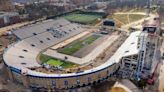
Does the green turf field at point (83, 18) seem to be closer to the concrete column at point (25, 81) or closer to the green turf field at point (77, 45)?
the green turf field at point (77, 45)

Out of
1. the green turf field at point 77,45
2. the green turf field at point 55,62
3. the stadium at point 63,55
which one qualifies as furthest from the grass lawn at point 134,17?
the green turf field at point 55,62

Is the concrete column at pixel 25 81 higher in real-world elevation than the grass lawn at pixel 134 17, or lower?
lower

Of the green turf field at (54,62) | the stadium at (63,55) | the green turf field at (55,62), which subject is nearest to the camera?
the stadium at (63,55)

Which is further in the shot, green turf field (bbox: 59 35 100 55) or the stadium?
green turf field (bbox: 59 35 100 55)

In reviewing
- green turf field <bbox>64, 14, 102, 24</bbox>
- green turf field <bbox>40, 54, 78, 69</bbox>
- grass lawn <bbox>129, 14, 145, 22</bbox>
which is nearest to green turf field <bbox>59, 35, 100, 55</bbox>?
green turf field <bbox>40, 54, 78, 69</bbox>

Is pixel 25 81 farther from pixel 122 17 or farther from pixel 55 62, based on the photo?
pixel 122 17

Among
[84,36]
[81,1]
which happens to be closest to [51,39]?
[84,36]

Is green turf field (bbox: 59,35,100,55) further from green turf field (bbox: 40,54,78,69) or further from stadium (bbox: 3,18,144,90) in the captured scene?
green turf field (bbox: 40,54,78,69)
